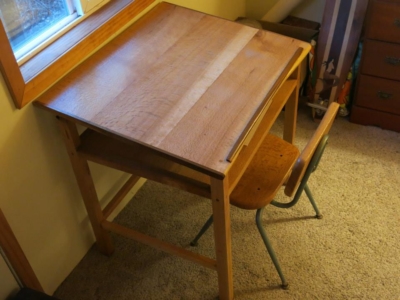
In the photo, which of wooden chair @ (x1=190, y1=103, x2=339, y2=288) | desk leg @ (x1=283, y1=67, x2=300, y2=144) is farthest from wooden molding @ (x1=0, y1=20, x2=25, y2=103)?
desk leg @ (x1=283, y1=67, x2=300, y2=144)

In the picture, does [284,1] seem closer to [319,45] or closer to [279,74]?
[319,45]

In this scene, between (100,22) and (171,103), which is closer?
(171,103)

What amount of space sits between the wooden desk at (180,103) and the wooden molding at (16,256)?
27 cm

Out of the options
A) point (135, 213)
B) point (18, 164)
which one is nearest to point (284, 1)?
point (135, 213)

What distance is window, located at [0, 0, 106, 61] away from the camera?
1.29 metres

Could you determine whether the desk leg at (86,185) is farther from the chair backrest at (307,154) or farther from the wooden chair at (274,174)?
the chair backrest at (307,154)

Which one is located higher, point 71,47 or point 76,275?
point 71,47

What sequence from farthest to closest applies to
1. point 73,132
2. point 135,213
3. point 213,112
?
1. point 135,213
2. point 73,132
3. point 213,112

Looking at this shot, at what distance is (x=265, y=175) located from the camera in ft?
4.94

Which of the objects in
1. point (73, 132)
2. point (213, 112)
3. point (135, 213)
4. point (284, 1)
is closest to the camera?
point (213, 112)

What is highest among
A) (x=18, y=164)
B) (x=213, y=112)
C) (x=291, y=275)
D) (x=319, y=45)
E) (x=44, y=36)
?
(x=44, y=36)

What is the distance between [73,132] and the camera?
134 cm

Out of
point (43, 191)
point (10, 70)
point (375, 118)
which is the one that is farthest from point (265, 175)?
point (375, 118)

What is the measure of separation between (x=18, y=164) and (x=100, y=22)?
52 cm
